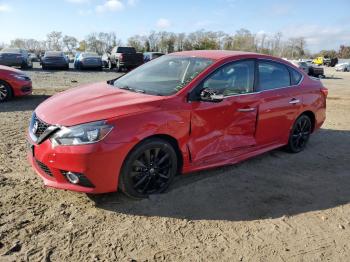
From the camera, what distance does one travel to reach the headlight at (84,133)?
3.64 m

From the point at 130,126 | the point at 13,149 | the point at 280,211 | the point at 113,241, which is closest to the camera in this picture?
the point at 113,241

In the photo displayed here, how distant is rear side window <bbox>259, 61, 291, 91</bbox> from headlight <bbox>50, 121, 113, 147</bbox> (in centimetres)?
253

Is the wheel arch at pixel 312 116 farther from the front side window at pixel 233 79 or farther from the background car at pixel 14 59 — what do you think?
the background car at pixel 14 59

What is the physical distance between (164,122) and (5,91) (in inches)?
293

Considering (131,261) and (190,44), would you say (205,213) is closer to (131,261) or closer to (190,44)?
(131,261)

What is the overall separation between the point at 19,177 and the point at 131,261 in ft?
7.44

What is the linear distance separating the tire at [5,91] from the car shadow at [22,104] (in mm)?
145

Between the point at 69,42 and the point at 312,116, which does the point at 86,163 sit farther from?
the point at 69,42

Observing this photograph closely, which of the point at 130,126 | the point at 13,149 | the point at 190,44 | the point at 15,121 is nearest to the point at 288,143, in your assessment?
the point at 130,126

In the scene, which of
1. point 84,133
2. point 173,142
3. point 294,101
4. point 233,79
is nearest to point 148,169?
point 173,142

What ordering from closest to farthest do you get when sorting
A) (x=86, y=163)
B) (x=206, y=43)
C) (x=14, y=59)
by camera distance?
(x=86, y=163)
(x=14, y=59)
(x=206, y=43)

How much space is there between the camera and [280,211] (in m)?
4.13

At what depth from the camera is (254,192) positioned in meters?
4.57

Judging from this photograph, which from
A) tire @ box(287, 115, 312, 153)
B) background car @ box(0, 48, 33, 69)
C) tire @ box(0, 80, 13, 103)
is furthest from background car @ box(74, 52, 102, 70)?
tire @ box(287, 115, 312, 153)
